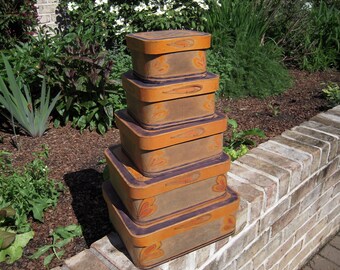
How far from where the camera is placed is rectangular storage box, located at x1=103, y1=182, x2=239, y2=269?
1.34 m

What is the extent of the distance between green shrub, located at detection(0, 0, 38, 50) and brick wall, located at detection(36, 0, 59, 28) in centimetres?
17

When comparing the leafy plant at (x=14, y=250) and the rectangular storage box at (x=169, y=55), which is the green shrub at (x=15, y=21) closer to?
the leafy plant at (x=14, y=250)

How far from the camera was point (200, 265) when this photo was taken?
5.03 ft

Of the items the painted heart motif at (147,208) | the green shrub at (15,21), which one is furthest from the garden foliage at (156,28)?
the painted heart motif at (147,208)

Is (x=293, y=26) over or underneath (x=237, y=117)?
over

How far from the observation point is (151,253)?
1361 millimetres

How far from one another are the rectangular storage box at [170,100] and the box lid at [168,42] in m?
0.12

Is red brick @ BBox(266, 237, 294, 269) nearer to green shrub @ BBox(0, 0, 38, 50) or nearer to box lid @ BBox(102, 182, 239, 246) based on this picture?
box lid @ BBox(102, 182, 239, 246)

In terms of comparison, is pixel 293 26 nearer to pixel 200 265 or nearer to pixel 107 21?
pixel 107 21

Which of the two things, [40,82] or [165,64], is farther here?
[40,82]

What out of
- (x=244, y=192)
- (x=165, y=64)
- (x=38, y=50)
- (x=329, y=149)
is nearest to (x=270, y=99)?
(x=329, y=149)

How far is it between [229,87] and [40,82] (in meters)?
1.88

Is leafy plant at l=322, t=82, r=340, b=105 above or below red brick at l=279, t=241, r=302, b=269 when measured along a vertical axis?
above

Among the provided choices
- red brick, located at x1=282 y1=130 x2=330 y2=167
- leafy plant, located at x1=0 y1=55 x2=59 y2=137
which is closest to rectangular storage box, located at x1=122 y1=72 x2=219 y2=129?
red brick, located at x1=282 y1=130 x2=330 y2=167
